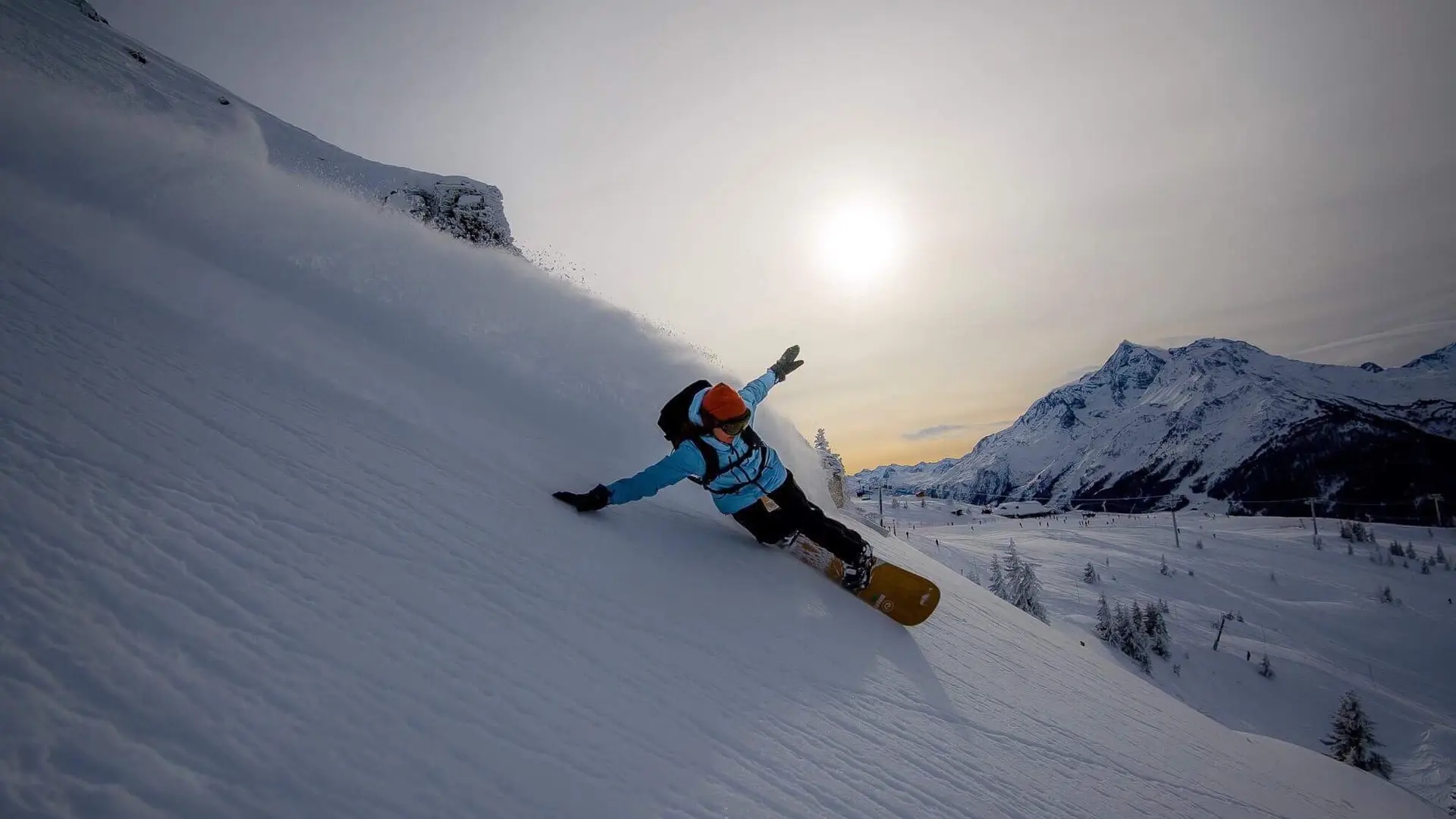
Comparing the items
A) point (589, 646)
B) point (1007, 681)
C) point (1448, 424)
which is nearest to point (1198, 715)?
point (1007, 681)

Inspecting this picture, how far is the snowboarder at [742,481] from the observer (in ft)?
15.2

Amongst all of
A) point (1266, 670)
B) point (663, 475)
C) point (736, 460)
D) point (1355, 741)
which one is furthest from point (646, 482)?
point (1266, 670)

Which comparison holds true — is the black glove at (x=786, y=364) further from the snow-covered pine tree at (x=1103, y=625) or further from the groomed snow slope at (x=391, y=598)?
the snow-covered pine tree at (x=1103, y=625)

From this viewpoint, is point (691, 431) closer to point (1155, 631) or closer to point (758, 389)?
point (758, 389)

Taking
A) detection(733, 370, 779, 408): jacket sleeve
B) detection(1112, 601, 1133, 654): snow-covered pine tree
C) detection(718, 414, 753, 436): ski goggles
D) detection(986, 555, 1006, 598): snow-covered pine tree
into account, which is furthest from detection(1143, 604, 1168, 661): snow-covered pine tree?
detection(718, 414, 753, 436): ski goggles

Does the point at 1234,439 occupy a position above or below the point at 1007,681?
above

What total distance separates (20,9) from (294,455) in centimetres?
1960

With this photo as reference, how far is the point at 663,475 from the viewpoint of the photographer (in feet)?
15.8

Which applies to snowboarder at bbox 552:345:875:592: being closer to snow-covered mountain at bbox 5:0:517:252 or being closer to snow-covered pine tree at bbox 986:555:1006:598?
snow-covered mountain at bbox 5:0:517:252

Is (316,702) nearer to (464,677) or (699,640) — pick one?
(464,677)

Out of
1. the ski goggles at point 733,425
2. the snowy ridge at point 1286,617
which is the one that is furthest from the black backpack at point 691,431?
the snowy ridge at point 1286,617

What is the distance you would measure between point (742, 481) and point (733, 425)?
819 mm

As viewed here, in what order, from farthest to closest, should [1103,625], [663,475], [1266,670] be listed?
[1103,625] < [1266,670] < [663,475]

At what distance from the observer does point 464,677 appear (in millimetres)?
2533
